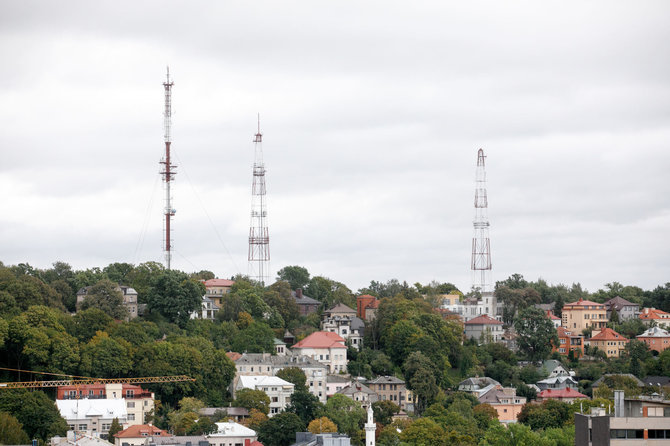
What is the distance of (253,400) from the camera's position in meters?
94.4

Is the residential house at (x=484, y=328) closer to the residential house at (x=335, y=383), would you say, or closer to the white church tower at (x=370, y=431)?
the residential house at (x=335, y=383)

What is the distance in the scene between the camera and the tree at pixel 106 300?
102 metres

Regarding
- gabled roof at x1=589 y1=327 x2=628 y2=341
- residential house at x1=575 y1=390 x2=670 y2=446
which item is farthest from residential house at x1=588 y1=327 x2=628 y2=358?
residential house at x1=575 y1=390 x2=670 y2=446

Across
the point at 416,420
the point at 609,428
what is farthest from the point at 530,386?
the point at 609,428

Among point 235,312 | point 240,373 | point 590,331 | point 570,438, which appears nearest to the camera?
point 570,438

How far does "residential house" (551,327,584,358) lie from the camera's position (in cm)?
12756

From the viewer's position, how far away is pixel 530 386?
4414 inches

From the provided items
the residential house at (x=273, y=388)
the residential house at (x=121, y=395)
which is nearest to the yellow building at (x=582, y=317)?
the residential house at (x=273, y=388)

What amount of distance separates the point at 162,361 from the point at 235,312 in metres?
16.8

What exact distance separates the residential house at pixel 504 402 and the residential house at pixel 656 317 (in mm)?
35471

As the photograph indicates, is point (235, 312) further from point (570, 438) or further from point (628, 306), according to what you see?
point (628, 306)

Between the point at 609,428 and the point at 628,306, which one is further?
the point at 628,306

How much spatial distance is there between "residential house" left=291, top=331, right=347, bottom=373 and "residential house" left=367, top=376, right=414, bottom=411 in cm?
498

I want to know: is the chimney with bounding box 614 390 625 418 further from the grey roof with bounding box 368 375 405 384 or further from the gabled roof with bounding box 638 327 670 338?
the gabled roof with bounding box 638 327 670 338
